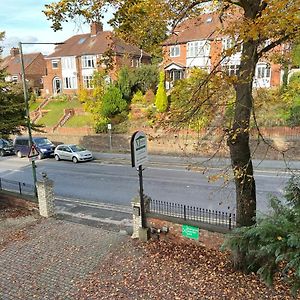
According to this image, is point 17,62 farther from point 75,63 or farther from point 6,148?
point 6,148

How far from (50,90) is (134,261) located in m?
45.9

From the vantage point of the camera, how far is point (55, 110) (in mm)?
42594

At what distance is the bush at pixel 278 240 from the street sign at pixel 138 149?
12.0ft

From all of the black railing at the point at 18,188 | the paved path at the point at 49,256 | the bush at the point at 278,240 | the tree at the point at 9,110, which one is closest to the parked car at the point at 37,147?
the black railing at the point at 18,188

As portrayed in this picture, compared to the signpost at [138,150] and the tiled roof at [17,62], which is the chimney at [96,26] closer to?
the signpost at [138,150]

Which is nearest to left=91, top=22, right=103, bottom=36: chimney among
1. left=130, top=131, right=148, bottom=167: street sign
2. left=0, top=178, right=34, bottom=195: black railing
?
left=130, top=131, right=148, bottom=167: street sign

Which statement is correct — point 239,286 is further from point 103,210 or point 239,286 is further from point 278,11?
point 103,210

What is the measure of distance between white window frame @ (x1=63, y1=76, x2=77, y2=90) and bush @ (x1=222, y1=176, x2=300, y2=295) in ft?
145

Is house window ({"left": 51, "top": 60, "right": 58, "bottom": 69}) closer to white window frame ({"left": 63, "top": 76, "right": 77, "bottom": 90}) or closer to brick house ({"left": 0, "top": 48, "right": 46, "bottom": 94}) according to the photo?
white window frame ({"left": 63, "top": 76, "right": 77, "bottom": 90})

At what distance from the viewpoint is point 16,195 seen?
14.8 meters

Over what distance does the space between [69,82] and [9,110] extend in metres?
36.0

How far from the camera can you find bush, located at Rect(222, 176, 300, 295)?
209 inches

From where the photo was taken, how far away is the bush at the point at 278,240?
17.4 ft

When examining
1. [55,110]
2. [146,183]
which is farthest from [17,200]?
[55,110]
